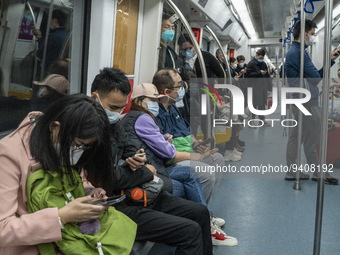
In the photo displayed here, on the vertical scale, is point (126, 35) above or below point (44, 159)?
above

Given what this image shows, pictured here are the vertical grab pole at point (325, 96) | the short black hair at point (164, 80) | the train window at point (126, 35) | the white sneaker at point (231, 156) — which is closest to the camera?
the vertical grab pole at point (325, 96)

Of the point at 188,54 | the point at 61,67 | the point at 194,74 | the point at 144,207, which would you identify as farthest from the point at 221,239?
the point at 188,54

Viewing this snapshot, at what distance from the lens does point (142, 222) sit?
2.12 m

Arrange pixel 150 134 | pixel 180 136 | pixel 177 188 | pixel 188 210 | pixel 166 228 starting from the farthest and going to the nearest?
1. pixel 180 136
2. pixel 177 188
3. pixel 150 134
4. pixel 188 210
5. pixel 166 228

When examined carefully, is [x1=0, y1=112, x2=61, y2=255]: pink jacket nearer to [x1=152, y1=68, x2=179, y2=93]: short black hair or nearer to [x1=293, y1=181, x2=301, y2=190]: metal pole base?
[x1=152, y1=68, x2=179, y2=93]: short black hair

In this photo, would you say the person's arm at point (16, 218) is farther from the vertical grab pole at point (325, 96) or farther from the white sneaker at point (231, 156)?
the white sneaker at point (231, 156)

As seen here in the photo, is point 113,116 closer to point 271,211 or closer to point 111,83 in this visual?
point 111,83

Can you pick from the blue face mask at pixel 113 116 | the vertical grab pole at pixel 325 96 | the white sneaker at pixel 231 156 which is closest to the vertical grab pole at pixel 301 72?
the white sneaker at pixel 231 156

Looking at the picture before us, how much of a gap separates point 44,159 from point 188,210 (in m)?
1.11

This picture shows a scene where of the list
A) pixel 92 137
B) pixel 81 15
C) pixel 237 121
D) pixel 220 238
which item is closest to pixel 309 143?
pixel 237 121

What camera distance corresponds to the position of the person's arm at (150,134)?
2521mm

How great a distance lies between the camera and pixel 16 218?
144cm

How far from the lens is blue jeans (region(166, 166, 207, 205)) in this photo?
9.30 feet

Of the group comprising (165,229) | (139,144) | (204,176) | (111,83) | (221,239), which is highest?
(111,83)
